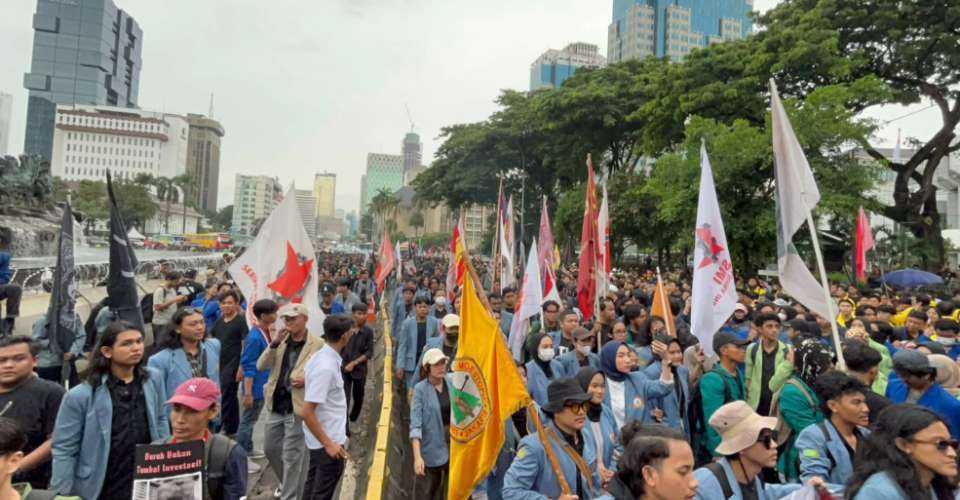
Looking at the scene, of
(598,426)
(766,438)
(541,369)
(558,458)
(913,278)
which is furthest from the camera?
(913,278)

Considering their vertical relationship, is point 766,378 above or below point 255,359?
above

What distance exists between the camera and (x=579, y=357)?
5.68m

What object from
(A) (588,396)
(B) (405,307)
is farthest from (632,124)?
(A) (588,396)

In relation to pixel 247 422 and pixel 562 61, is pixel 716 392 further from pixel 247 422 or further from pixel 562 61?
pixel 562 61

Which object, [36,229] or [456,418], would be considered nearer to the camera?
[456,418]

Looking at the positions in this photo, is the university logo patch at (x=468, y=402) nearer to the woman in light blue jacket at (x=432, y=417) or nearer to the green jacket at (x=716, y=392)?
the woman in light blue jacket at (x=432, y=417)

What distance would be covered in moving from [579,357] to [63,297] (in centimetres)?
457

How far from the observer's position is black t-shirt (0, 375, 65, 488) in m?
3.35

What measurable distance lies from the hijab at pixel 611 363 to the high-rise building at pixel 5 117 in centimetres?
15810

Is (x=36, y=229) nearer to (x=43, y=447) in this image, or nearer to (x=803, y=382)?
(x=43, y=447)

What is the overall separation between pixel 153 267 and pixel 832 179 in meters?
28.5

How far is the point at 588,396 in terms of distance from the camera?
3295 millimetres

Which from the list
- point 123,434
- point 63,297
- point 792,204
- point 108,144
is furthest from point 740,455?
point 108,144

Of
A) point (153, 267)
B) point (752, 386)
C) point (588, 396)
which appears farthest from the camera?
point (153, 267)
